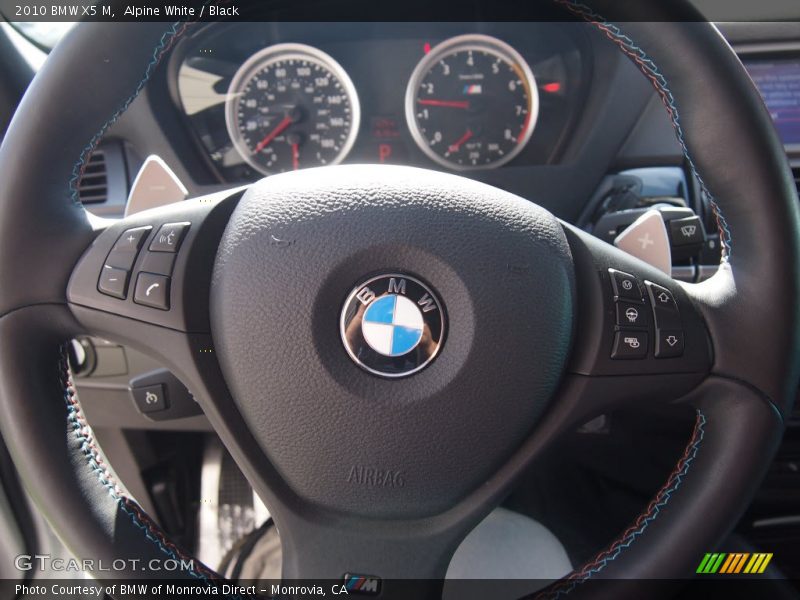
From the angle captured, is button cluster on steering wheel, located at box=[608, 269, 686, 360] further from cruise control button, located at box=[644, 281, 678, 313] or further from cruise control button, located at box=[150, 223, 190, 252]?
cruise control button, located at box=[150, 223, 190, 252]

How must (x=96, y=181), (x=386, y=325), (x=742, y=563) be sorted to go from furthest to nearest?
(x=96, y=181) < (x=742, y=563) < (x=386, y=325)

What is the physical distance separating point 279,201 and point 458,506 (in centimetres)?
39

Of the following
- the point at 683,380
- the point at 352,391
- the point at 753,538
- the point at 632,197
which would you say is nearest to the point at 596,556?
the point at 683,380

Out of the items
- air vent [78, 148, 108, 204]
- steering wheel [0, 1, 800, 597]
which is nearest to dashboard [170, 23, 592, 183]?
air vent [78, 148, 108, 204]

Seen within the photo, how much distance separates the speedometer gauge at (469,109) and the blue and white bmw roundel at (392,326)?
94cm

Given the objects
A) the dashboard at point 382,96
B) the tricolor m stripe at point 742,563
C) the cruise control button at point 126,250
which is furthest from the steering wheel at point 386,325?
the dashboard at point 382,96

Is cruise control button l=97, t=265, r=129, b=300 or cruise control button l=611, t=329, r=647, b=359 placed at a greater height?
cruise control button l=97, t=265, r=129, b=300

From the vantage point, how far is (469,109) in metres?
1.64

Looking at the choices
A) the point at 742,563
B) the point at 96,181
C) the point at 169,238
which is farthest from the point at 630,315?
the point at 96,181

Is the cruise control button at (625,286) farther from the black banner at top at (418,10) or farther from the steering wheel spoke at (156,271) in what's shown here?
the black banner at top at (418,10)

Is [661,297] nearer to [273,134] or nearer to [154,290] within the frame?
[154,290]

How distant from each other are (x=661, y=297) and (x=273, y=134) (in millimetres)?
1079

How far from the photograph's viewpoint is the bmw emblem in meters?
0.73

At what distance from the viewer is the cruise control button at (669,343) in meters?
0.78
